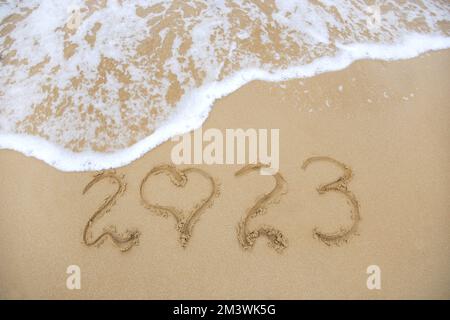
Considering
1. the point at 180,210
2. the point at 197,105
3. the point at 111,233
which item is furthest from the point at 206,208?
the point at 197,105

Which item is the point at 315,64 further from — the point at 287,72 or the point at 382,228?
the point at 382,228

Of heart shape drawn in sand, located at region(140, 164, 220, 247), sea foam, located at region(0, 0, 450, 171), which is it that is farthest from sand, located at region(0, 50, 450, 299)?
sea foam, located at region(0, 0, 450, 171)

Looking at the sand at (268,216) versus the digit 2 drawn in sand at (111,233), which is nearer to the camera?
the sand at (268,216)

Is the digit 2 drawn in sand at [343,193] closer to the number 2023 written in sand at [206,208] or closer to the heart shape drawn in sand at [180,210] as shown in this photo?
the number 2023 written in sand at [206,208]

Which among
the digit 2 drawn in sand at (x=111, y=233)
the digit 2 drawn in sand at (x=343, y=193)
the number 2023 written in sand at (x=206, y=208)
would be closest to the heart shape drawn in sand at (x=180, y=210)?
the number 2023 written in sand at (x=206, y=208)

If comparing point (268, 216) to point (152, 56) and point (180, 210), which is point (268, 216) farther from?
point (152, 56)

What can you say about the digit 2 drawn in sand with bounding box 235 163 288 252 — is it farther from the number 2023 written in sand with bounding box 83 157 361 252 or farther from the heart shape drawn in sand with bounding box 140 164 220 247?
the heart shape drawn in sand with bounding box 140 164 220 247
